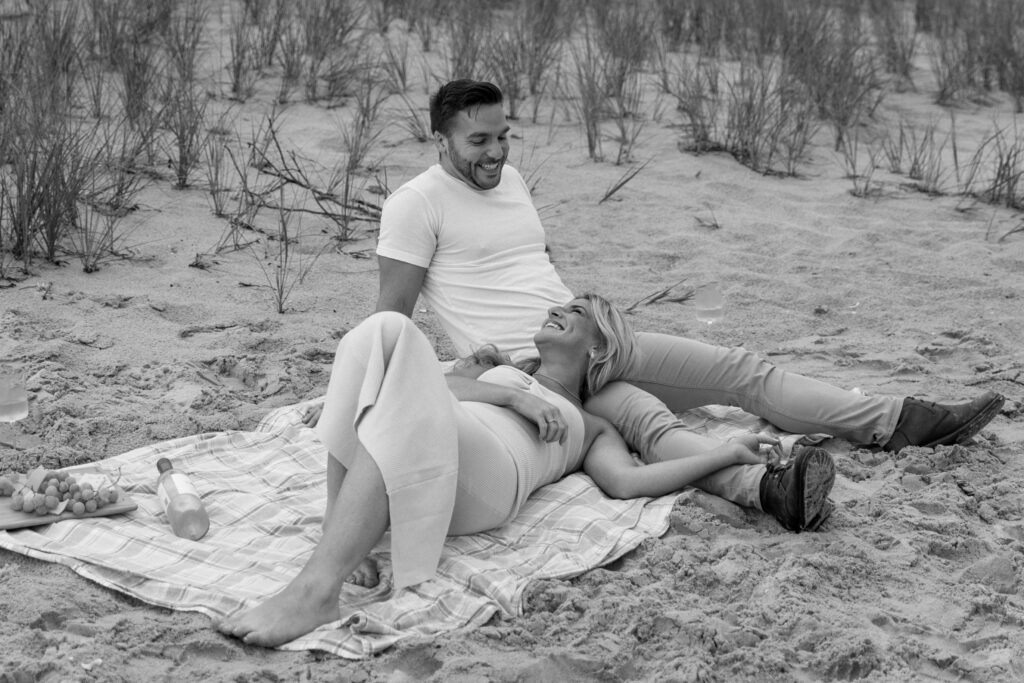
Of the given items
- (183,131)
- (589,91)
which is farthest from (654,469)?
(589,91)

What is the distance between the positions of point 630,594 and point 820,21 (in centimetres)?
602

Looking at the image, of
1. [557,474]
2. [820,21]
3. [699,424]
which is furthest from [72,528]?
[820,21]

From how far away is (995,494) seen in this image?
11.3 feet

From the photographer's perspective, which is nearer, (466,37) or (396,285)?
(396,285)

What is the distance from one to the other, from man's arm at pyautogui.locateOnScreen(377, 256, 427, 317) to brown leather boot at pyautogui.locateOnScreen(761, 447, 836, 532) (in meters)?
1.21

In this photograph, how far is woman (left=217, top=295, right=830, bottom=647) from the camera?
8.69ft

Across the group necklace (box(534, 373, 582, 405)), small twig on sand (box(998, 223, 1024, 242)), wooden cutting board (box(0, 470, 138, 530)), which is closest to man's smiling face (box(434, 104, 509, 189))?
necklace (box(534, 373, 582, 405))

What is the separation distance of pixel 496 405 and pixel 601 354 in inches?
20.0

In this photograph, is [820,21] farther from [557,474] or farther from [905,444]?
[557,474]

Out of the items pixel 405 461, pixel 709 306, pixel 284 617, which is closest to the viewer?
pixel 284 617

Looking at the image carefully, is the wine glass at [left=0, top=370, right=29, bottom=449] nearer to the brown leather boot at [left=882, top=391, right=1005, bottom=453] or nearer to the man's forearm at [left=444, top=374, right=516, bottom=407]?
the man's forearm at [left=444, top=374, right=516, bottom=407]

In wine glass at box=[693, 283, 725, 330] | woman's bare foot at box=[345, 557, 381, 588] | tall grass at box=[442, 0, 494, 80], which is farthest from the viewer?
tall grass at box=[442, 0, 494, 80]

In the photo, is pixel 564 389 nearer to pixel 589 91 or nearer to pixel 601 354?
pixel 601 354

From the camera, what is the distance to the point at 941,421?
3738 mm
